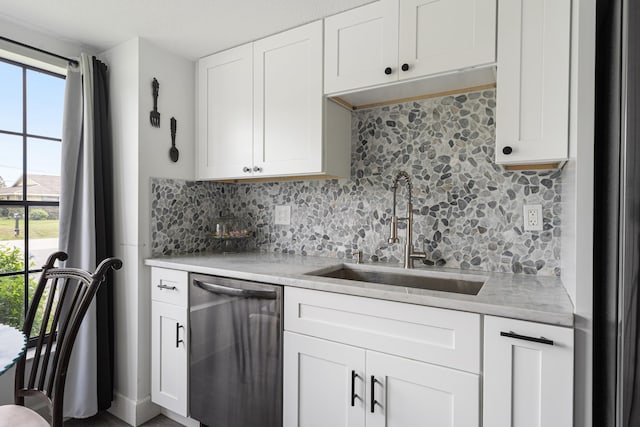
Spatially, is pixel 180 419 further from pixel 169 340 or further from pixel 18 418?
pixel 18 418

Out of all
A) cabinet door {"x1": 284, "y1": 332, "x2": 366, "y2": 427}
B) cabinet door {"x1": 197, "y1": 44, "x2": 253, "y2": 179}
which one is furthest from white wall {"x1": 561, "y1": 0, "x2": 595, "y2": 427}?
cabinet door {"x1": 197, "y1": 44, "x2": 253, "y2": 179}

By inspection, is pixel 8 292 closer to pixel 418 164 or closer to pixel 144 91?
pixel 144 91

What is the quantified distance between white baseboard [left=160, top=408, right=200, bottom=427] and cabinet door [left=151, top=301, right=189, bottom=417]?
11 cm

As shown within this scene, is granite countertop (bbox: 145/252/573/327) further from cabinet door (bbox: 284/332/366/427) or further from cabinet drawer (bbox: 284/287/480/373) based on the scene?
cabinet door (bbox: 284/332/366/427)

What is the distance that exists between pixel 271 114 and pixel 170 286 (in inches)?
46.0

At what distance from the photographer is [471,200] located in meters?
1.88

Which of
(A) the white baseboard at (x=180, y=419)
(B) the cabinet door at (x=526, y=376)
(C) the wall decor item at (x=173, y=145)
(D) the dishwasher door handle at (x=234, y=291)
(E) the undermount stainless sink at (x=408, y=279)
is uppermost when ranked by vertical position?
(C) the wall decor item at (x=173, y=145)

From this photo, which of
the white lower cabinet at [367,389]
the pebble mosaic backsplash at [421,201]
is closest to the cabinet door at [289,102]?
the pebble mosaic backsplash at [421,201]

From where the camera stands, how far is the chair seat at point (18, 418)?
118cm

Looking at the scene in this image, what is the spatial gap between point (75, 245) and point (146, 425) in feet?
3.82

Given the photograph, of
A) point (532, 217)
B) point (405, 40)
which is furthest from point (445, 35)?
point (532, 217)

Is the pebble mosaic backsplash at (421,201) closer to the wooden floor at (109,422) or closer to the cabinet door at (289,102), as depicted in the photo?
the cabinet door at (289,102)

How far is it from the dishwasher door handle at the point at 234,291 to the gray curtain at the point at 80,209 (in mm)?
756

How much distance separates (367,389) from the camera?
56.6 inches
